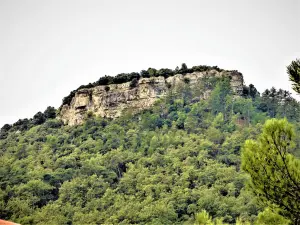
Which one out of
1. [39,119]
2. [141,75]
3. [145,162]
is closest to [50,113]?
[39,119]

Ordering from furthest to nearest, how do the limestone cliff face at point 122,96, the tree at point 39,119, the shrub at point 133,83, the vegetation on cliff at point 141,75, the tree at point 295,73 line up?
the tree at point 39,119
the vegetation on cliff at point 141,75
the shrub at point 133,83
the limestone cliff face at point 122,96
the tree at point 295,73

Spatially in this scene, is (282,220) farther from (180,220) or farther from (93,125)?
(93,125)

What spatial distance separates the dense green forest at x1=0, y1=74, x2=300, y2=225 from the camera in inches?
1141

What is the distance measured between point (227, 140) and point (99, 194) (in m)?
14.8

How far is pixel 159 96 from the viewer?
168 feet

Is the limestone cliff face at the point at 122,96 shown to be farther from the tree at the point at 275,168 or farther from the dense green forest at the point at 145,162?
the tree at the point at 275,168

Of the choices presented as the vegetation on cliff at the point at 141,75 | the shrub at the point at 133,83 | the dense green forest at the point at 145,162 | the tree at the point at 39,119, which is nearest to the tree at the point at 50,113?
the dense green forest at the point at 145,162

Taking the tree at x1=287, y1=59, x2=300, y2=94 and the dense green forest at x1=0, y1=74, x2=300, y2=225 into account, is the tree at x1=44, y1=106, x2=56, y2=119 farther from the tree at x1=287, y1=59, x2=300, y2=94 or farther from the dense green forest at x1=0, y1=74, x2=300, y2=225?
the tree at x1=287, y1=59, x2=300, y2=94

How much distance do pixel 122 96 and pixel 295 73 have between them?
4646cm

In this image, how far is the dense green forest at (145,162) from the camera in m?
29.0

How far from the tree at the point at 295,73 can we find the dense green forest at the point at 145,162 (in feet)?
55.9

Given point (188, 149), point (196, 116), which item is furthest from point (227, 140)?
point (196, 116)

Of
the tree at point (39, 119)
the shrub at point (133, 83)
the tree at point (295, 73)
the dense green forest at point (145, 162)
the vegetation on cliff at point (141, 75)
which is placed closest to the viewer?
the tree at point (295, 73)

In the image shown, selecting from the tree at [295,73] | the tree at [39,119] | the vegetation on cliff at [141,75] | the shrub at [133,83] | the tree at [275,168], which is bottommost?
the tree at [275,168]
